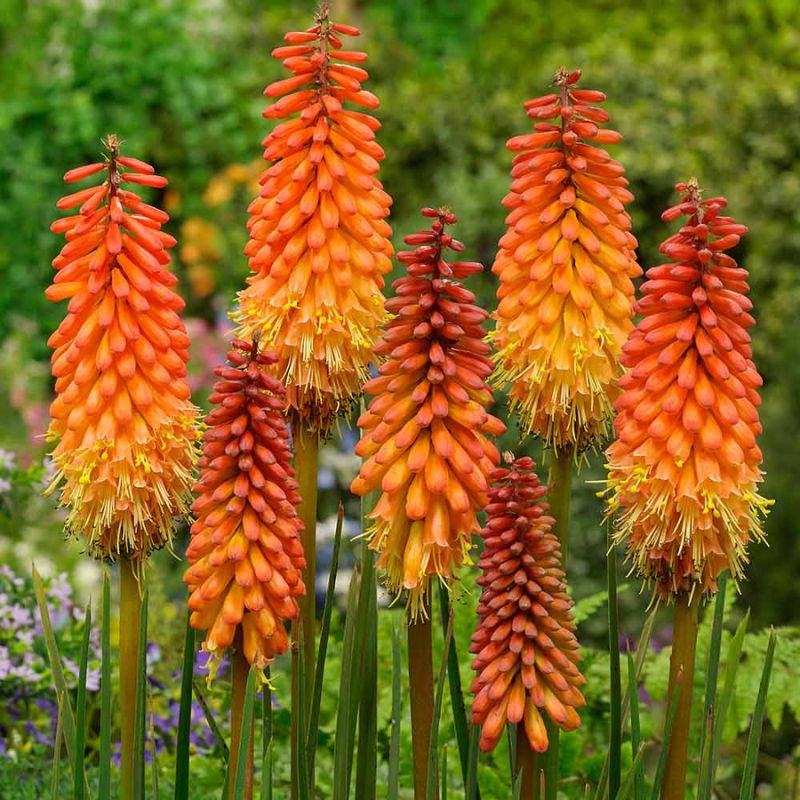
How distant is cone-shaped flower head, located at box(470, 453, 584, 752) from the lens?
2734 mm

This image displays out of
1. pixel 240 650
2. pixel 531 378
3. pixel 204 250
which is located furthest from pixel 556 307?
pixel 204 250

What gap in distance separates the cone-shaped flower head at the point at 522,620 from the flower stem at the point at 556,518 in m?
0.09

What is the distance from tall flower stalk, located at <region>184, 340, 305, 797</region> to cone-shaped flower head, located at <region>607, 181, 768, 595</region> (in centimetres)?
65

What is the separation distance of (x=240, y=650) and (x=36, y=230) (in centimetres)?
733

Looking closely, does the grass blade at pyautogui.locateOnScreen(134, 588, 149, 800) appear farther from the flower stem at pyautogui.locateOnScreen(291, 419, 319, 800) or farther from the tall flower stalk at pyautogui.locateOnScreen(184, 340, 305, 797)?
the flower stem at pyautogui.locateOnScreen(291, 419, 319, 800)

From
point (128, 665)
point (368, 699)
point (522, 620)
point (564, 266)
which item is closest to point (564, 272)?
point (564, 266)

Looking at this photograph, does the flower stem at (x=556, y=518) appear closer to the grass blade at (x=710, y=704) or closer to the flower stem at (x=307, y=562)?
the grass blade at (x=710, y=704)

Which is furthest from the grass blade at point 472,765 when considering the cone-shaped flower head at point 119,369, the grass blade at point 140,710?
the cone-shaped flower head at point 119,369

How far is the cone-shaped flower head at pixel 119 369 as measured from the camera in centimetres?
283

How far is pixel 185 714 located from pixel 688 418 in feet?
3.61

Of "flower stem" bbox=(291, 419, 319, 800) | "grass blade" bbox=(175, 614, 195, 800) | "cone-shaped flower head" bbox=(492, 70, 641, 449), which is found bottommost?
"grass blade" bbox=(175, 614, 195, 800)

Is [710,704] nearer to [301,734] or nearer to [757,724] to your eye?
[757,724]

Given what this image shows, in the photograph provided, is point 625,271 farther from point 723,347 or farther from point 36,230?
point 36,230

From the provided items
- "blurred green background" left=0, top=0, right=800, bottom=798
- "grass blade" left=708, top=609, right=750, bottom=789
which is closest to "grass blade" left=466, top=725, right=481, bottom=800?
"grass blade" left=708, top=609, right=750, bottom=789
